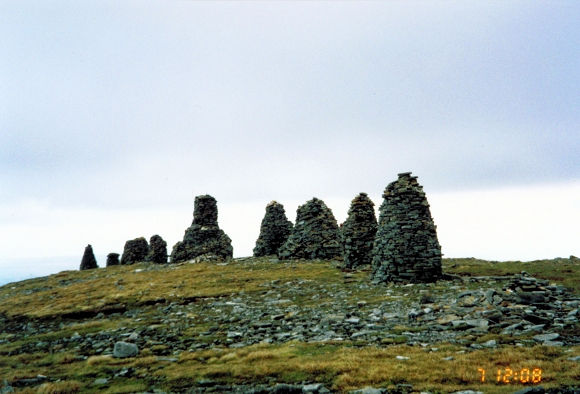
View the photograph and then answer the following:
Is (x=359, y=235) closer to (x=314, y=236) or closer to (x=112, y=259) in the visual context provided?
(x=314, y=236)

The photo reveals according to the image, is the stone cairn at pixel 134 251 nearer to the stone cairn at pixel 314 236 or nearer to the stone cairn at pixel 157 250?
the stone cairn at pixel 157 250

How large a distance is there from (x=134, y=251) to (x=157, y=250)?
8806 mm

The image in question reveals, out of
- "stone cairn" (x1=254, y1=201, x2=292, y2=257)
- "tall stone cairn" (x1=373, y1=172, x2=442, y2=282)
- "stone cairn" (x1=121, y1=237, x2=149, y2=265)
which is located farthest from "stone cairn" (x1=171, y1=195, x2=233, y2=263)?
"tall stone cairn" (x1=373, y1=172, x2=442, y2=282)

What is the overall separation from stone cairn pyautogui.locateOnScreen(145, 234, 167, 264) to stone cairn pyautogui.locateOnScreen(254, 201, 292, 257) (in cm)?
1937

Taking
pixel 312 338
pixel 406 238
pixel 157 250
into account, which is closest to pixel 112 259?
pixel 157 250

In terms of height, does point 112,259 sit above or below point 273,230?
below

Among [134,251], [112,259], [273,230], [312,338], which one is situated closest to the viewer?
[312,338]

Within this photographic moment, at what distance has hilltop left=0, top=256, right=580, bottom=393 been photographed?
10328mm

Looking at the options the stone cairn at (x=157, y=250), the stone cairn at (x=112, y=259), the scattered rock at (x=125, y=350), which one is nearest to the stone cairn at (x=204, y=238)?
the stone cairn at (x=157, y=250)

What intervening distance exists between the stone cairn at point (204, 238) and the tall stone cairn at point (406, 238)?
32154mm

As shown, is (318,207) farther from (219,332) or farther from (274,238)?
(219,332)

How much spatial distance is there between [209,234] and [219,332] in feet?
133

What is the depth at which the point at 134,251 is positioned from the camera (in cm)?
7194

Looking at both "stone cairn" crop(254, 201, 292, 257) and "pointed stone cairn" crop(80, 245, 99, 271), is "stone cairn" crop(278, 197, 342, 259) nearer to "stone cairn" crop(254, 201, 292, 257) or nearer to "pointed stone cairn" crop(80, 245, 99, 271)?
"stone cairn" crop(254, 201, 292, 257)
